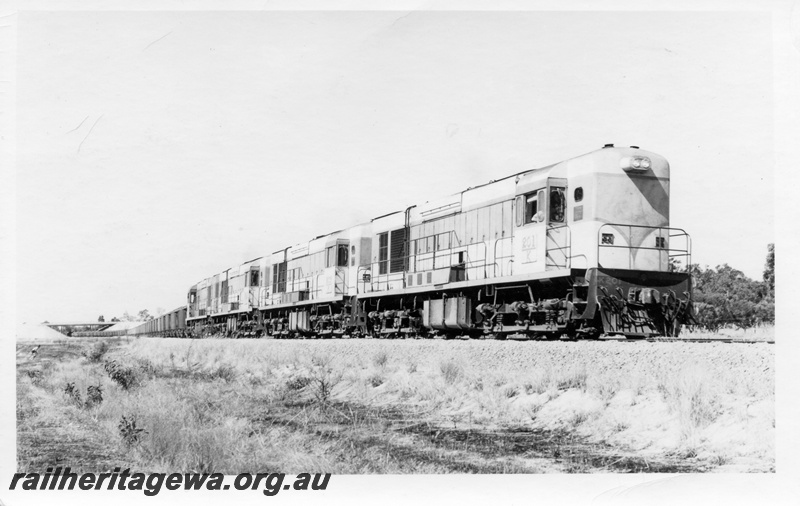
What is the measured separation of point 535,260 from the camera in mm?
13164

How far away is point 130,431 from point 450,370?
4.68m

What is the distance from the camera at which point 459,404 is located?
10711mm

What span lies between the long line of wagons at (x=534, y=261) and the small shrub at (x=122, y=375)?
617 centimetres

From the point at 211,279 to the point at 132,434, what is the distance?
88.6 ft

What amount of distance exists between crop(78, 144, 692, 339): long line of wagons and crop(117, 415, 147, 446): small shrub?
21.4 feet

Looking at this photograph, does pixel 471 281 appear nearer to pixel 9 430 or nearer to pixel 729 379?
pixel 729 379

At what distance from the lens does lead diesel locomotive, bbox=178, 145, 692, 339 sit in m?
11.9

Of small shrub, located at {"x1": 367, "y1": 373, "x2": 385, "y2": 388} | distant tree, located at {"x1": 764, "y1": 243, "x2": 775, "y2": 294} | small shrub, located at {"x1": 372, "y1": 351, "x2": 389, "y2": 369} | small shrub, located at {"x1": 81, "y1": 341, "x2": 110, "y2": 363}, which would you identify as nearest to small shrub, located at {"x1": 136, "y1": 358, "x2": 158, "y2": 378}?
small shrub, located at {"x1": 81, "y1": 341, "x2": 110, "y2": 363}

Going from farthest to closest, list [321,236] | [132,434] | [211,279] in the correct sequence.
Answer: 1. [211,279]
2. [321,236]
3. [132,434]

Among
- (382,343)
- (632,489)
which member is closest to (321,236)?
(382,343)

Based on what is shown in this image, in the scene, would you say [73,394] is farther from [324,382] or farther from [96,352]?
[96,352]

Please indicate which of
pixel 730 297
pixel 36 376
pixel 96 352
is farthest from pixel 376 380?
pixel 96 352

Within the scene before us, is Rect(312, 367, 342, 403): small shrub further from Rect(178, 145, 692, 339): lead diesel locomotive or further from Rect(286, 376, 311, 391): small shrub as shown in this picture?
Rect(178, 145, 692, 339): lead diesel locomotive

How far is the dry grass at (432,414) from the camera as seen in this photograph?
8.29 meters
